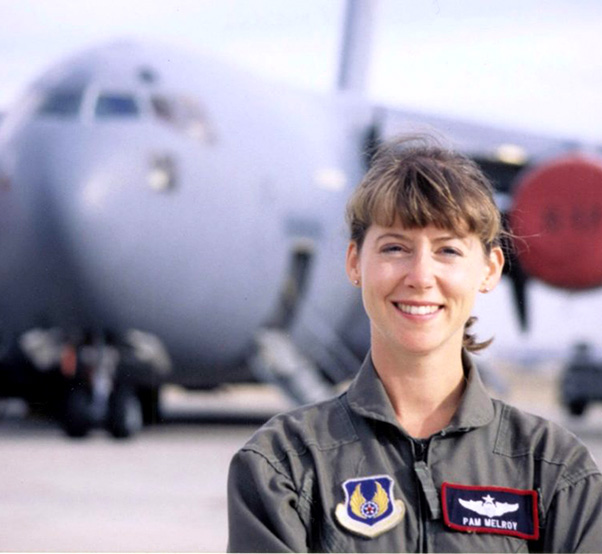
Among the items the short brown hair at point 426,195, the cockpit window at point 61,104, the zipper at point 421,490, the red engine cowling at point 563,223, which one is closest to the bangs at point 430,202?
the short brown hair at point 426,195

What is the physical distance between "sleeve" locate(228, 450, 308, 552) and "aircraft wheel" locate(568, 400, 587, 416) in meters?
18.1

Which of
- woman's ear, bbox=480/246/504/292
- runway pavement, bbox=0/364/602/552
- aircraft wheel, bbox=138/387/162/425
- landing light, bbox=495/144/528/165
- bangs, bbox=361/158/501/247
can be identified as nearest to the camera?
bangs, bbox=361/158/501/247

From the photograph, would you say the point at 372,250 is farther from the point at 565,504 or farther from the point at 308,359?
the point at 308,359

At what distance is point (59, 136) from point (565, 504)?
9.98m

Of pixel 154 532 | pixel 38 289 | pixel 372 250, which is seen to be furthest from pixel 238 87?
pixel 372 250

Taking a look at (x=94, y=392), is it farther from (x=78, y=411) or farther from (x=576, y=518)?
(x=576, y=518)

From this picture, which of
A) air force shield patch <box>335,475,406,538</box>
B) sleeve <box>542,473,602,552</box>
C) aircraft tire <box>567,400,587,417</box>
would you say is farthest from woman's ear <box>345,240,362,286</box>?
aircraft tire <box>567,400,587,417</box>

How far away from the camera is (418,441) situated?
188 centimetres

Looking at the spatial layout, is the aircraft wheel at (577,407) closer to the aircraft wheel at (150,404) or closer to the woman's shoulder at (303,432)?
the aircraft wheel at (150,404)

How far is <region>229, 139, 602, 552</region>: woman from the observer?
1.82 m

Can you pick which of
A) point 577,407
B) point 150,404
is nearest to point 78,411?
point 150,404

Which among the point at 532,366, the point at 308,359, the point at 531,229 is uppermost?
the point at 531,229

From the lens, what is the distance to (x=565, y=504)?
1812mm

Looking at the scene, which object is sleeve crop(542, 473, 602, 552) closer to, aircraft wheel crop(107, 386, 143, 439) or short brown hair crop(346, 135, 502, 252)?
short brown hair crop(346, 135, 502, 252)
